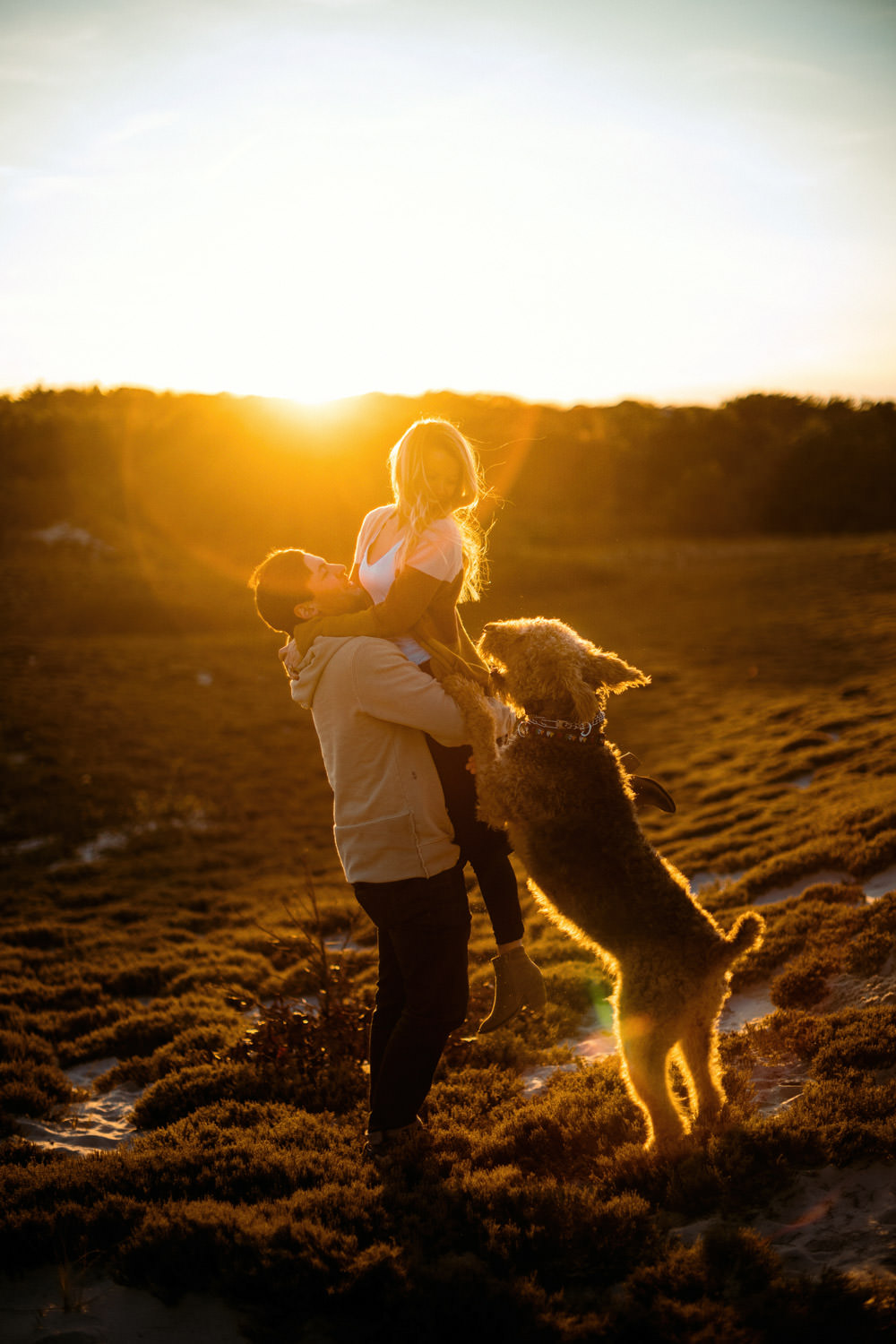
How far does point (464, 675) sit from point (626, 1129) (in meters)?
2.46

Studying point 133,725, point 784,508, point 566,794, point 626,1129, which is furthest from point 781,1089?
point 784,508

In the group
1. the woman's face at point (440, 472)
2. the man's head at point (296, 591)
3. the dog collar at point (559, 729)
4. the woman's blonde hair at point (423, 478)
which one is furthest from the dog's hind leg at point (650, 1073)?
the woman's face at point (440, 472)

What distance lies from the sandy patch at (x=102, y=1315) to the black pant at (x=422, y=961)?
1.12 m

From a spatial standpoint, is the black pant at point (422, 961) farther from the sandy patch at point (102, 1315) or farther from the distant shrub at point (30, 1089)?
the distant shrub at point (30, 1089)

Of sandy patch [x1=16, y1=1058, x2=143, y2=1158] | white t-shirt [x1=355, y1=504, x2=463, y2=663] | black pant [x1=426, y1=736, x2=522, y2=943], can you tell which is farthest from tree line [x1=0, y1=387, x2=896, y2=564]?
black pant [x1=426, y1=736, x2=522, y2=943]

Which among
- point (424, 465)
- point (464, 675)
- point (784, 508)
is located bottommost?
point (464, 675)

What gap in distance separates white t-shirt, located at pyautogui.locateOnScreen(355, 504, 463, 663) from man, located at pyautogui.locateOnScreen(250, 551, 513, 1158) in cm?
12

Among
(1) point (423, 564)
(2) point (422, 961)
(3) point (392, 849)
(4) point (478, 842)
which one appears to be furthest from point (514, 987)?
(1) point (423, 564)

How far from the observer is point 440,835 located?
3771mm

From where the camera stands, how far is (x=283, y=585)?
380 centimetres

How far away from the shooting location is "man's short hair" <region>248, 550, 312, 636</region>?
3807 millimetres

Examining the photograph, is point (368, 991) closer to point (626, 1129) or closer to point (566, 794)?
point (626, 1129)

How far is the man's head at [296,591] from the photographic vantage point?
3.81m

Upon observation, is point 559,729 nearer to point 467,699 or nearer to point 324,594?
point 467,699
